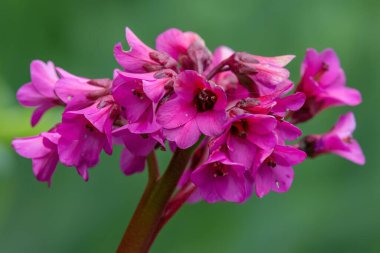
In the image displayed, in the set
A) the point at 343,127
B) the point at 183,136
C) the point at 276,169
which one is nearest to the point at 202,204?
the point at 343,127

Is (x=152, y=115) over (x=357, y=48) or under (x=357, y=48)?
over

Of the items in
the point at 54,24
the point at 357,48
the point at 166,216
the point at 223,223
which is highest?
the point at 166,216

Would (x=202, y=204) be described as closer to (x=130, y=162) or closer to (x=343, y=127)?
(x=343, y=127)

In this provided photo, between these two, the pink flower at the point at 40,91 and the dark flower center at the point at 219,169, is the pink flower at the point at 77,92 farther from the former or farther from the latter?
the dark flower center at the point at 219,169

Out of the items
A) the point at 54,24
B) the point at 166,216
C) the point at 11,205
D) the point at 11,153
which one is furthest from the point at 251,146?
the point at 54,24

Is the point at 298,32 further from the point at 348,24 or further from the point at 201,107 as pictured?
the point at 201,107

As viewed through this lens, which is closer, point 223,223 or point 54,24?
point 223,223
